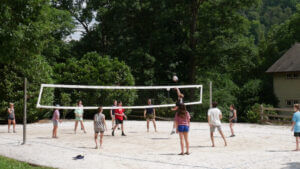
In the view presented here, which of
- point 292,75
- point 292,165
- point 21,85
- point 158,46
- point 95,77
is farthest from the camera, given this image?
point 292,75

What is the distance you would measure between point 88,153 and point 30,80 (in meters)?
16.9

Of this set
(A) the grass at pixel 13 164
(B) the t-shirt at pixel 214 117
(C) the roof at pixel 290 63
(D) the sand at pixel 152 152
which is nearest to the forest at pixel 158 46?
(C) the roof at pixel 290 63

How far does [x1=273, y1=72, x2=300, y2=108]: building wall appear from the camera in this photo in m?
42.6

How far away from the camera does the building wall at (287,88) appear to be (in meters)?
42.6

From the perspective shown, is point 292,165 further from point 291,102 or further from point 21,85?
point 291,102

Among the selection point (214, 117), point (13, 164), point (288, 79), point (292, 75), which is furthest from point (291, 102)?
point (13, 164)

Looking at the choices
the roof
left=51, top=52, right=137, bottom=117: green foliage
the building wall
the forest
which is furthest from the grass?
the building wall

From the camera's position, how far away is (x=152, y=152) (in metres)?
14.9

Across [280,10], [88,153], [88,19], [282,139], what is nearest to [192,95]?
[88,19]

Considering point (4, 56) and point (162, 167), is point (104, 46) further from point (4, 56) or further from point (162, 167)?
point (162, 167)

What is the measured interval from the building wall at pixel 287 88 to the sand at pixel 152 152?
24.4 meters

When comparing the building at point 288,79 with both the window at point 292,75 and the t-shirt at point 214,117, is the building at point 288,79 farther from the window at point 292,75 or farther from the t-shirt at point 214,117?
the t-shirt at point 214,117

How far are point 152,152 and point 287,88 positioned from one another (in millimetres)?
32341

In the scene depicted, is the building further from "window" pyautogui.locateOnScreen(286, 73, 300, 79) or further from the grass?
the grass
